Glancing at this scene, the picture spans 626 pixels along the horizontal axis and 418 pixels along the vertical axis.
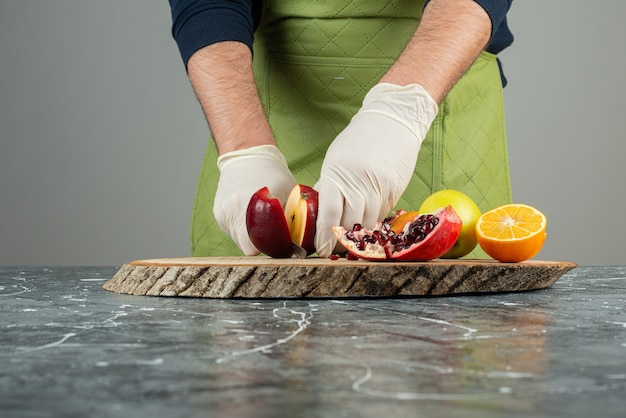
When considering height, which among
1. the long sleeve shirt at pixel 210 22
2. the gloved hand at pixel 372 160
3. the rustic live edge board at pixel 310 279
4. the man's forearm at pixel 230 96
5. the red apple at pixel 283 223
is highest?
the long sleeve shirt at pixel 210 22

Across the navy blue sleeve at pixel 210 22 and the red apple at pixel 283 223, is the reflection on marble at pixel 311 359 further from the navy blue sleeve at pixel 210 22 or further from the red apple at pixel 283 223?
the navy blue sleeve at pixel 210 22

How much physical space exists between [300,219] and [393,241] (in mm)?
213

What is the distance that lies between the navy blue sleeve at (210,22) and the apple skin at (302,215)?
1.36 feet

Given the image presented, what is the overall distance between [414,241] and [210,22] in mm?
719

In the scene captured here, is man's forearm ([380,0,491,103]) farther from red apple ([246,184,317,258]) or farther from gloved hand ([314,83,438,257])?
red apple ([246,184,317,258])

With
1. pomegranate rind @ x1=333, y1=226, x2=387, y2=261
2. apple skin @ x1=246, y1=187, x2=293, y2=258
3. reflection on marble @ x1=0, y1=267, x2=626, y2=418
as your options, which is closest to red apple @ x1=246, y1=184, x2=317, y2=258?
apple skin @ x1=246, y1=187, x2=293, y2=258

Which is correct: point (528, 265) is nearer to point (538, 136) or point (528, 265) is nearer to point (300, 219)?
point (300, 219)

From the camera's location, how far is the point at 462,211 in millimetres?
1440

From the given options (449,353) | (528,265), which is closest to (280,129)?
(528,265)

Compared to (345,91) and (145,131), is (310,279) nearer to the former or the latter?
(345,91)

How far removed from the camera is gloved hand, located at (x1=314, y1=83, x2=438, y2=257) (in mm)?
1382

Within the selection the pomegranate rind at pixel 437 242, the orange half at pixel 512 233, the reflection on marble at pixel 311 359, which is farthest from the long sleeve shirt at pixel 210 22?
the reflection on marble at pixel 311 359

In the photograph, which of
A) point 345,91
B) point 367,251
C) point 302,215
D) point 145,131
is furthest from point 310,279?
point 145,131

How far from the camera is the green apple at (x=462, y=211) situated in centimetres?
144
